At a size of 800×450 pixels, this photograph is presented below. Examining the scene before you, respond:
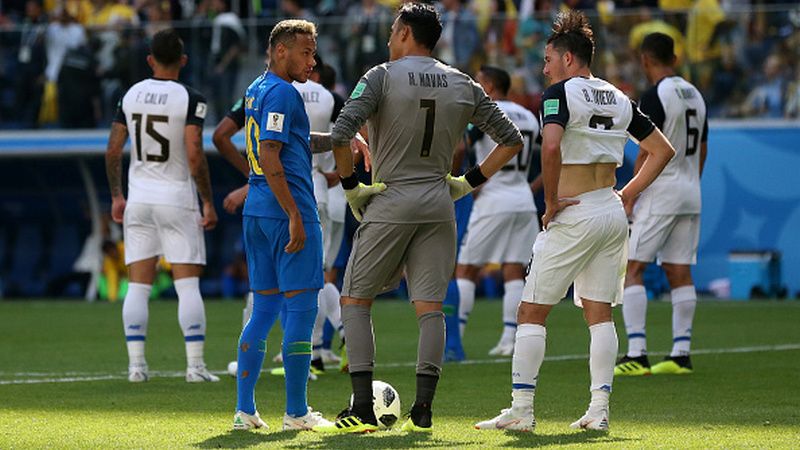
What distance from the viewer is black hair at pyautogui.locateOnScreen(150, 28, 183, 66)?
10.9 m

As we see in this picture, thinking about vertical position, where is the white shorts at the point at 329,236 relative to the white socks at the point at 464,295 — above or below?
above

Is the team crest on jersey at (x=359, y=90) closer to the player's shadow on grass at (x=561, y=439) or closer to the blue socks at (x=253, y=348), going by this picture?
the blue socks at (x=253, y=348)

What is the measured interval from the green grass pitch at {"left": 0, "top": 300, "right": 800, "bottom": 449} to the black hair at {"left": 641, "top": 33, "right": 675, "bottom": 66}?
2.34 metres

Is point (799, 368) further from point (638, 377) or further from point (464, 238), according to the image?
point (464, 238)

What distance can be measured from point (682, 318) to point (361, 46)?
440 inches

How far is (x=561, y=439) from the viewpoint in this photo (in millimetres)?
7672

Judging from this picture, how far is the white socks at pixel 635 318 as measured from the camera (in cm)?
1163

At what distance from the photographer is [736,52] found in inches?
843

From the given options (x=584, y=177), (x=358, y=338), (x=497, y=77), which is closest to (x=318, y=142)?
(x=358, y=338)

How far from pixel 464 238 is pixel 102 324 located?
236 inches

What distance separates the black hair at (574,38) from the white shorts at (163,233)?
3.85 metres

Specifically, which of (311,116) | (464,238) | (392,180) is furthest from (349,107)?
(464,238)

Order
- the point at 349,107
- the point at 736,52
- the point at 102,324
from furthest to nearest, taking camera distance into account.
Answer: the point at 736,52 < the point at 102,324 < the point at 349,107

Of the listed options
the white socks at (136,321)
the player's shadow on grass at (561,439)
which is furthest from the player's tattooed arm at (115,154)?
the player's shadow on grass at (561,439)
